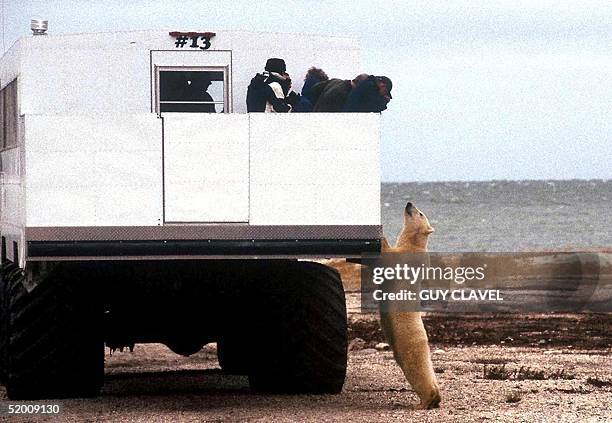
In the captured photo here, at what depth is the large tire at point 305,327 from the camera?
1362 cm

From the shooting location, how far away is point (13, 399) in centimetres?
1385

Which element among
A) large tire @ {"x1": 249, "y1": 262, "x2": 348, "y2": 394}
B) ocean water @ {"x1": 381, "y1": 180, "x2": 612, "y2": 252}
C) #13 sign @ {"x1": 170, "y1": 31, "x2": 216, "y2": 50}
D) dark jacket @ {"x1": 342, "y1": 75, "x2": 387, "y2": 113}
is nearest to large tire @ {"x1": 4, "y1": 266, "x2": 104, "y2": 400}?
large tire @ {"x1": 249, "y1": 262, "x2": 348, "y2": 394}

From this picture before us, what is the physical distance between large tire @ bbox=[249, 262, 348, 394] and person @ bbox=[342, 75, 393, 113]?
159 cm

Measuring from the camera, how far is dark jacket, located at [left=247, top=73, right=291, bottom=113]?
43.9 ft

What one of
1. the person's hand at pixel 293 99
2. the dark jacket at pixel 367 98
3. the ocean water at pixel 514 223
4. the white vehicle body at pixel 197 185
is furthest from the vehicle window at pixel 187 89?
the ocean water at pixel 514 223

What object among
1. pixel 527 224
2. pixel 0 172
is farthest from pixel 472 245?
pixel 0 172

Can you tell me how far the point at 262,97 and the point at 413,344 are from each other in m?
2.45

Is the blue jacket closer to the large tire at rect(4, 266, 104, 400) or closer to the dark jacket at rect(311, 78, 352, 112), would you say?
the dark jacket at rect(311, 78, 352, 112)

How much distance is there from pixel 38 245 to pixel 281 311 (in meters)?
2.43

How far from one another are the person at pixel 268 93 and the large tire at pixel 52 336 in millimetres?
2078

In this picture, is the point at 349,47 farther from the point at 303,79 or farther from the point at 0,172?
the point at 0,172

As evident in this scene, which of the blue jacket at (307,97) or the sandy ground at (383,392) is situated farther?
the blue jacket at (307,97)

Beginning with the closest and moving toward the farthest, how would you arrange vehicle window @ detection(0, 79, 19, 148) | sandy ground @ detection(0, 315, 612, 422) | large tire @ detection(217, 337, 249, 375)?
sandy ground @ detection(0, 315, 612, 422) < vehicle window @ detection(0, 79, 19, 148) < large tire @ detection(217, 337, 249, 375)

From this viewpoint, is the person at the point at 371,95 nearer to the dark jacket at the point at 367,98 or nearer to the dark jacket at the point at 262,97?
the dark jacket at the point at 367,98
